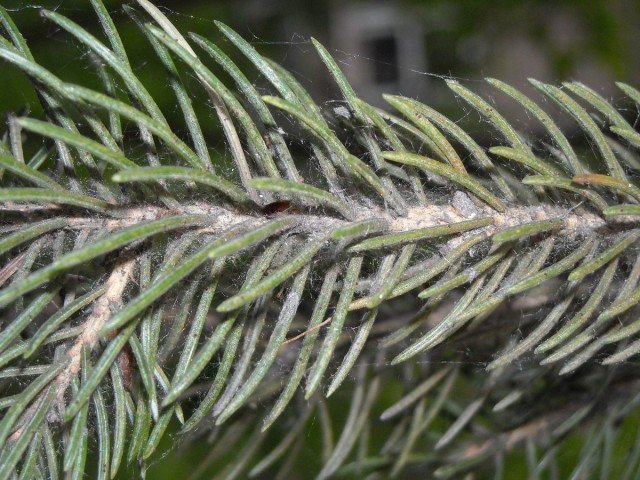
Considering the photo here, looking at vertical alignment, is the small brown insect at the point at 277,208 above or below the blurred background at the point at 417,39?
below

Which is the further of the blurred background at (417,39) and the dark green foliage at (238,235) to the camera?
the blurred background at (417,39)

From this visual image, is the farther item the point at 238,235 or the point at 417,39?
the point at 417,39

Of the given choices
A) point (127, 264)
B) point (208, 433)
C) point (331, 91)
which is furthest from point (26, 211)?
point (331, 91)

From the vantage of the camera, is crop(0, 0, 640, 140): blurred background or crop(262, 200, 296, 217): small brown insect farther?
crop(0, 0, 640, 140): blurred background

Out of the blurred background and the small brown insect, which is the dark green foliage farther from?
the blurred background

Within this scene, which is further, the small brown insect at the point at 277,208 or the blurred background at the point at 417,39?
the blurred background at the point at 417,39

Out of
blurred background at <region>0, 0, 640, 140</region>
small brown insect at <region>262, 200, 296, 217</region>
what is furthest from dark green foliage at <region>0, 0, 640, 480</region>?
blurred background at <region>0, 0, 640, 140</region>

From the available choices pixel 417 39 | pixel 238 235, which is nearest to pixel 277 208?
pixel 238 235

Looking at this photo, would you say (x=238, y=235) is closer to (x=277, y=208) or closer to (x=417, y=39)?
(x=277, y=208)

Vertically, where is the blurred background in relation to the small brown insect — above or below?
above

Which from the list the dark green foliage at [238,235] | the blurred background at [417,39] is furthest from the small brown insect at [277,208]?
the blurred background at [417,39]

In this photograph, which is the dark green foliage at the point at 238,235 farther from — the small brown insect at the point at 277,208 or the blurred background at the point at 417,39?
the blurred background at the point at 417,39

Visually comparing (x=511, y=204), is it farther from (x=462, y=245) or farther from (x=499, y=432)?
(x=499, y=432)
